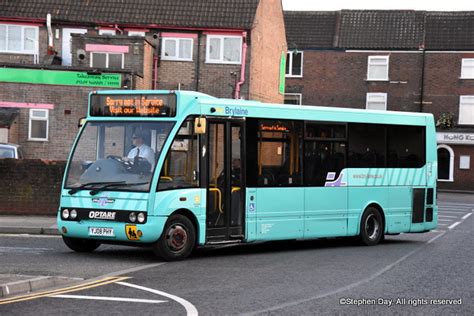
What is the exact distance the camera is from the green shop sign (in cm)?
2939

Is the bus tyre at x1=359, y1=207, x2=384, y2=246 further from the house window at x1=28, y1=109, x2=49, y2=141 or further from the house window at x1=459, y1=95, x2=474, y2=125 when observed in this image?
the house window at x1=459, y1=95, x2=474, y2=125

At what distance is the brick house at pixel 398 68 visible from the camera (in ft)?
165

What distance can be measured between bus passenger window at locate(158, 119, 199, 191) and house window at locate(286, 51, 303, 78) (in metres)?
39.7

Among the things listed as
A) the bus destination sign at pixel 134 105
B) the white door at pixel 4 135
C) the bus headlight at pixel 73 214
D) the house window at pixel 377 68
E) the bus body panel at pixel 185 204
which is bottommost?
the bus headlight at pixel 73 214

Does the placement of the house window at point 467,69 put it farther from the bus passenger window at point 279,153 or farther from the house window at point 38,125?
the bus passenger window at point 279,153

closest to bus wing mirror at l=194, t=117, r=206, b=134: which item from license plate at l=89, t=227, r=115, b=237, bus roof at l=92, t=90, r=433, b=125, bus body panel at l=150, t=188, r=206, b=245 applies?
bus roof at l=92, t=90, r=433, b=125

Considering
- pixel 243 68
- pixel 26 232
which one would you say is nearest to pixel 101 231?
pixel 26 232

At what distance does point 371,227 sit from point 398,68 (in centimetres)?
3580

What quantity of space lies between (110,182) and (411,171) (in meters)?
7.75

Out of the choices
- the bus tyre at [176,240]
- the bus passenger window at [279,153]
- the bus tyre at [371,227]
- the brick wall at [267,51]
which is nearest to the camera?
the bus tyre at [176,240]

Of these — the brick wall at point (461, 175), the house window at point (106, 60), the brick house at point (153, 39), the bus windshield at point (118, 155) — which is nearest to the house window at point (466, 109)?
the brick wall at point (461, 175)

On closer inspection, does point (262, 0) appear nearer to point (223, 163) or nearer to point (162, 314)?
point (223, 163)

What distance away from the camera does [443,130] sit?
5009 cm

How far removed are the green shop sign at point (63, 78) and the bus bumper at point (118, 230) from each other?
17.3 meters
